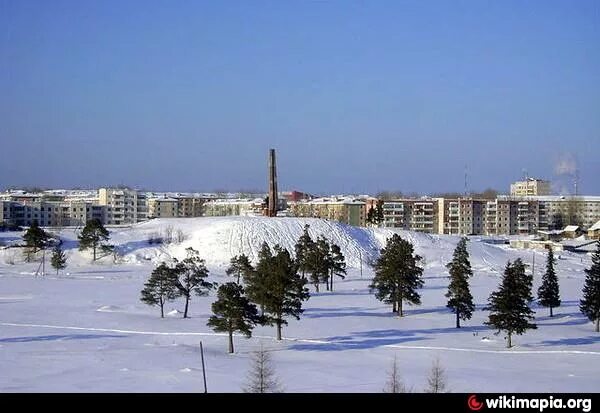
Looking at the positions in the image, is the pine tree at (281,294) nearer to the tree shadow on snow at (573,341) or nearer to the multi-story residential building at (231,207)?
the tree shadow on snow at (573,341)

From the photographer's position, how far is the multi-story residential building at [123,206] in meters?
126

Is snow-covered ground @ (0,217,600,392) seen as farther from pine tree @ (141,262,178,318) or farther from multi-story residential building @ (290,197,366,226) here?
multi-story residential building @ (290,197,366,226)

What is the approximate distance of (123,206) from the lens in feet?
418

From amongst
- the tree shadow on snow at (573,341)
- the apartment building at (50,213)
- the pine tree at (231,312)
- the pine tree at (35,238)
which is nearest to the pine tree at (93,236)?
the pine tree at (35,238)

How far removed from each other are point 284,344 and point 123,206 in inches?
3966

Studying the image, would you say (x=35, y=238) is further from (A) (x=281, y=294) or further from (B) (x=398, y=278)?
(A) (x=281, y=294)

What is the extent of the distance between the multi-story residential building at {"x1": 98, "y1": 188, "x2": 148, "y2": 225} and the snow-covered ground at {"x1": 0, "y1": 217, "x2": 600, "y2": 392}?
2492 inches

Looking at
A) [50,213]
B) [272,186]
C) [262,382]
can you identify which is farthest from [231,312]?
[50,213]

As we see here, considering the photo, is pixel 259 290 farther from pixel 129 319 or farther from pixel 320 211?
pixel 320 211

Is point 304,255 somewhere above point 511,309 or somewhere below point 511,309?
above

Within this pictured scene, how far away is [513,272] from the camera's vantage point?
34719mm

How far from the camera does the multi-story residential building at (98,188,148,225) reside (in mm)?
125875

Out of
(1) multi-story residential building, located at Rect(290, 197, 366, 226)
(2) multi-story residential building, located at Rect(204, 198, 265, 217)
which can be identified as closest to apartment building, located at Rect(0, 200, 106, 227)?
(2) multi-story residential building, located at Rect(204, 198, 265, 217)

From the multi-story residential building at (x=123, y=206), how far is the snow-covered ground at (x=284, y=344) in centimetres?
6330
